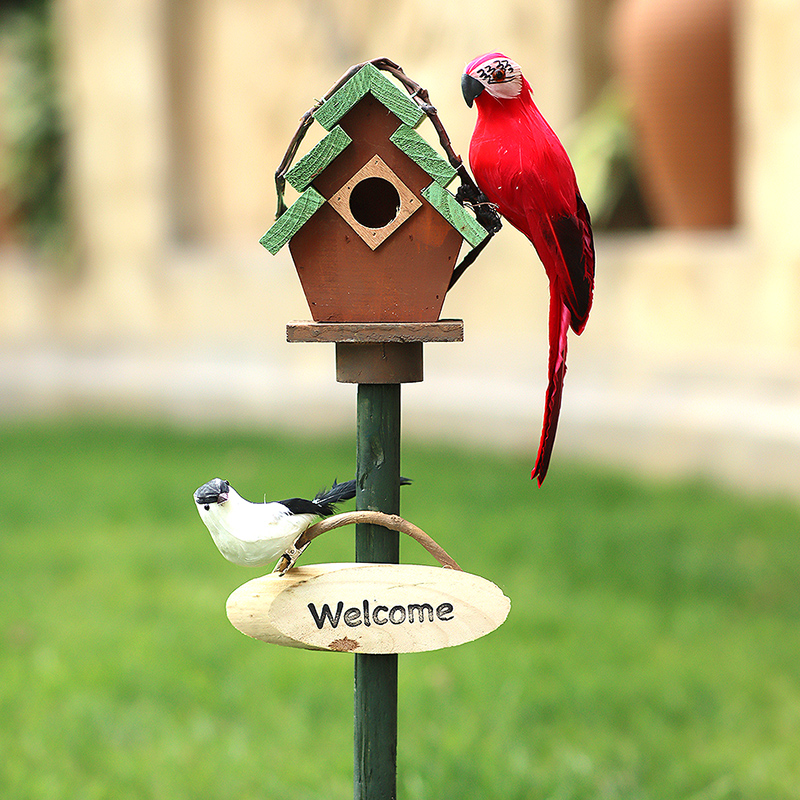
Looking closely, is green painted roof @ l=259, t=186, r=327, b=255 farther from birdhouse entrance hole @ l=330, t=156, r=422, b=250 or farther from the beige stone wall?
the beige stone wall

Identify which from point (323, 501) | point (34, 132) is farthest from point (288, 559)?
point (34, 132)

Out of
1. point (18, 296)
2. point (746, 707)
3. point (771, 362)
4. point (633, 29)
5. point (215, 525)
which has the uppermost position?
point (633, 29)

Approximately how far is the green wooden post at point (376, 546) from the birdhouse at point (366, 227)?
0.44 feet

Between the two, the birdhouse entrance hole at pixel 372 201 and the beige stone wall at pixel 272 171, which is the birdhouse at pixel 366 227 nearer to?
the birdhouse entrance hole at pixel 372 201

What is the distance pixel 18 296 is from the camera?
8.05 metres

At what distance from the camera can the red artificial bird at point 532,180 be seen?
145 centimetres

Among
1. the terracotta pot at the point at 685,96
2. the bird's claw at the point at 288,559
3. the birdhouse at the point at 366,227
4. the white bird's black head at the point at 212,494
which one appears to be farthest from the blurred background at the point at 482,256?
the white bird's black head at the point at 212,494

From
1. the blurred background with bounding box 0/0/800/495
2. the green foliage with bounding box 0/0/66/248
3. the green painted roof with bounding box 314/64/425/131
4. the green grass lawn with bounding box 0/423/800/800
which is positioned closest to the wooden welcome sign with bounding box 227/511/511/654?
the green painted roof with bounding box 314/64/425/131

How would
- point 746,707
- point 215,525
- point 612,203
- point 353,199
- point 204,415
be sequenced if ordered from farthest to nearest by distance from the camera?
1. point 204,415
2. point 612,203
3. point 746,707
4. point 353,199
5. point 215,525

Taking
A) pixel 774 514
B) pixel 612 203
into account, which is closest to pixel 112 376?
pixel 612 203

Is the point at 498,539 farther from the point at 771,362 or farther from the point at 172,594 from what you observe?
the point at 771,362

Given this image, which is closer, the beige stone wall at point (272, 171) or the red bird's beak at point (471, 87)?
the red bird's beak at point (471, 87)

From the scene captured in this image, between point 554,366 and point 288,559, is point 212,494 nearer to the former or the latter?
point 288,559

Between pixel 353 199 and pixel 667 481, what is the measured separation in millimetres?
3497
